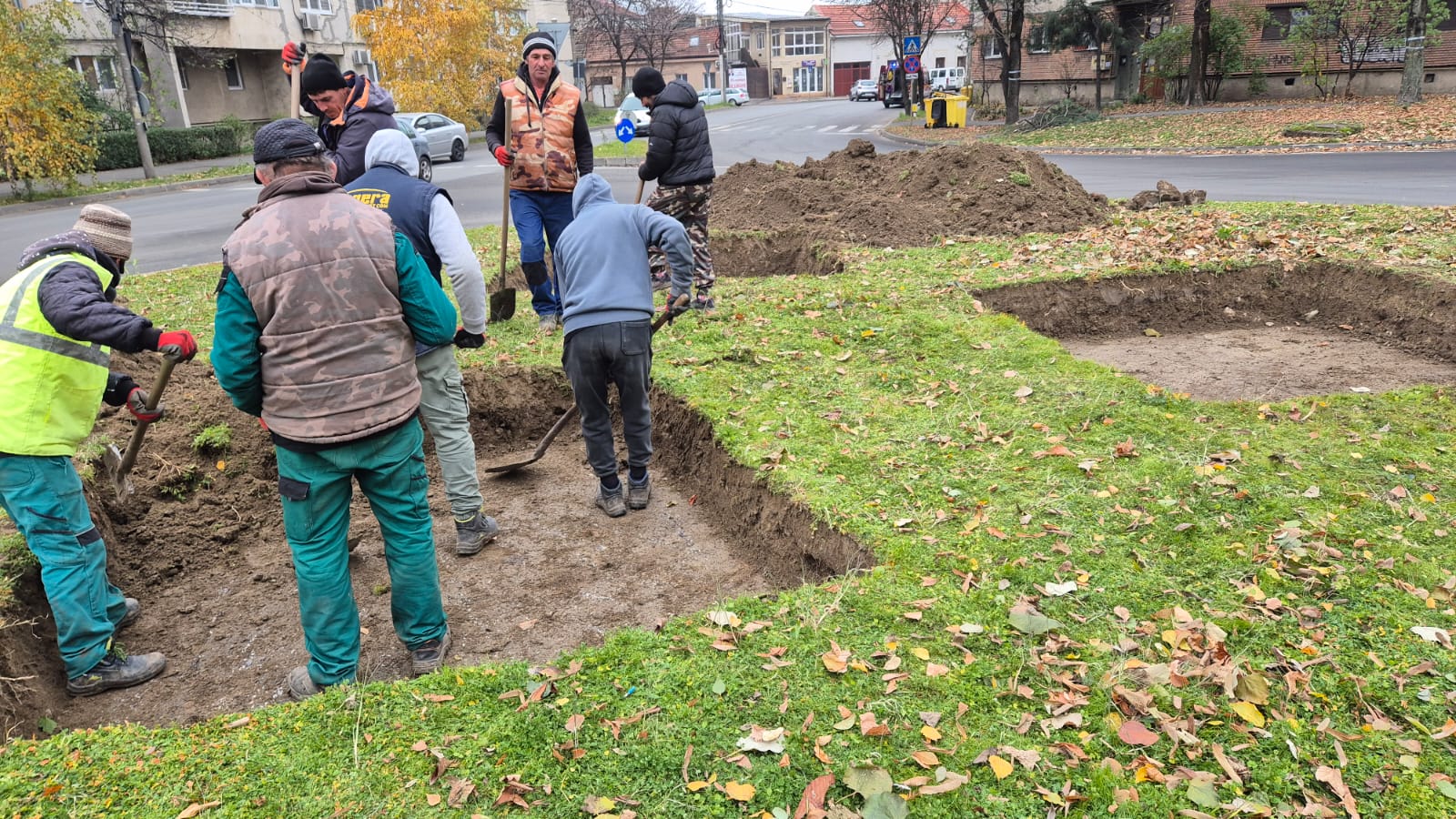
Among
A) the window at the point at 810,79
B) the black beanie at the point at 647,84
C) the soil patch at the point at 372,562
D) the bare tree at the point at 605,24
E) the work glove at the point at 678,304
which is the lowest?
the soil patch at the point at 372,562

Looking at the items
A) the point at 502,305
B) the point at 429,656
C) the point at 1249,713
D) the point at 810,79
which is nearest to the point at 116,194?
the point at 502,305

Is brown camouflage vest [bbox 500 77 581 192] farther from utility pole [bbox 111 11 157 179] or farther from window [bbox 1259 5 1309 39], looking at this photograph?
window [bbox 1259 5 1309 39]

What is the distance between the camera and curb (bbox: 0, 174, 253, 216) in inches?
739

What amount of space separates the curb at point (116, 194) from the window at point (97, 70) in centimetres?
994

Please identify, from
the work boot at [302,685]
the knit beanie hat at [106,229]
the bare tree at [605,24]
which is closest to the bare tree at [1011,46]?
the knit beanie hat at [106,229]

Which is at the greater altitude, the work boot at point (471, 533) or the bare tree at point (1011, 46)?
the bare tree at point (1011, 46)

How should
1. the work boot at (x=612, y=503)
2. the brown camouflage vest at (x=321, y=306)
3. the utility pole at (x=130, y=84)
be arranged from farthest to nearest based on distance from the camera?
the utility pole at (x=130, y=84), the work boot at (x=612, y=503), the brown camouflage vest at (x=321, y=306)

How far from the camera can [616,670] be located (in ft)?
10.7

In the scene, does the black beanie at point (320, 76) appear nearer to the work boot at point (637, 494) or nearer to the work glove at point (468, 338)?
the work glove at point (468, 338)

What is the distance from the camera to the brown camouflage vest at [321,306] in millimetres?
3129

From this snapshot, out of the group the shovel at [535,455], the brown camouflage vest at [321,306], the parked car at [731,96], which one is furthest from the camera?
the parked car at [731,96]

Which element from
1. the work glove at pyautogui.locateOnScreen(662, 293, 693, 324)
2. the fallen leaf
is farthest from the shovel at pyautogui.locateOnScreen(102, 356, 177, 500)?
the fallen leaf

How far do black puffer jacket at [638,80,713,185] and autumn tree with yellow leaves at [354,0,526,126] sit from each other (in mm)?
23899

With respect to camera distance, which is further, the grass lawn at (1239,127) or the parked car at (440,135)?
the parked car at (440,135)
